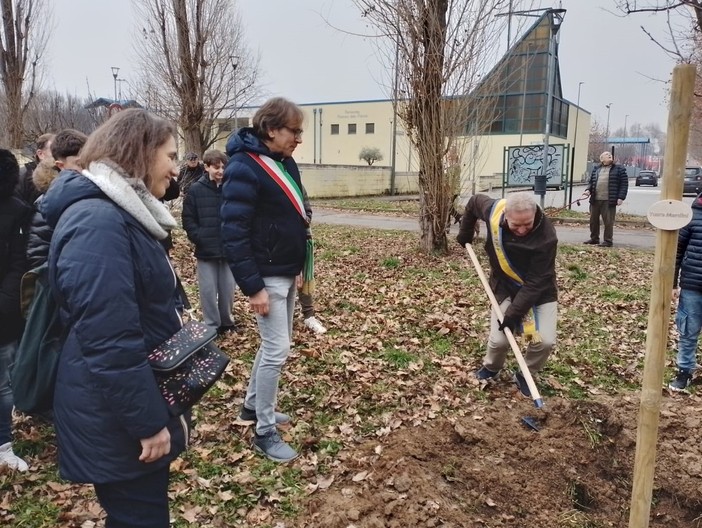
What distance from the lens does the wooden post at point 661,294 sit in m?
2.15

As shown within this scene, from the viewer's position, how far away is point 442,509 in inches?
117

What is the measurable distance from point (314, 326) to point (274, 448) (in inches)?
96.3

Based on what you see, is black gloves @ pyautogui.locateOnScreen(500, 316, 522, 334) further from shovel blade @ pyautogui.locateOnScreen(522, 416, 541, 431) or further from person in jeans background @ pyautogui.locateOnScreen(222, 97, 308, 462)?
person in jeans background @ pyautogui.locateOnScreen(222, 97, 308, 462)

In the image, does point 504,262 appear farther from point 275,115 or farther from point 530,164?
point 530,164

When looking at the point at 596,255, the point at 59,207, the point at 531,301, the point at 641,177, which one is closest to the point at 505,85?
the point at 596,255

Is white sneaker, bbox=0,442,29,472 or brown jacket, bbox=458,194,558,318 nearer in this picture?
white sneaker, bbox=0,442,29,472

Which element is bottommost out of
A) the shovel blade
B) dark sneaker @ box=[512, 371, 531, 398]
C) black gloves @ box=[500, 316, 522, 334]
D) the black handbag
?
the shovel blade

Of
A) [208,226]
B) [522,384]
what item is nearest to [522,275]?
[522,384]

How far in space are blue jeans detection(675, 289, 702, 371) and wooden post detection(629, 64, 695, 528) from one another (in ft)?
8.54

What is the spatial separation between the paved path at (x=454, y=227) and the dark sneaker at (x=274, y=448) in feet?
28.1

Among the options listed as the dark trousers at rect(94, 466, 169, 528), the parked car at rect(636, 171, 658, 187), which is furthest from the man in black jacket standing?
the parked car at rect(636, 171, 658, 187)

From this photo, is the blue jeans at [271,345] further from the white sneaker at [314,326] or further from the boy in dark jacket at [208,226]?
the white sneaker at [314,326]

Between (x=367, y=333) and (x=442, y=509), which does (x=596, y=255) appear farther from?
(x=442, y=509)

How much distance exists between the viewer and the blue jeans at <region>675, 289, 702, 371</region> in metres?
4.51
